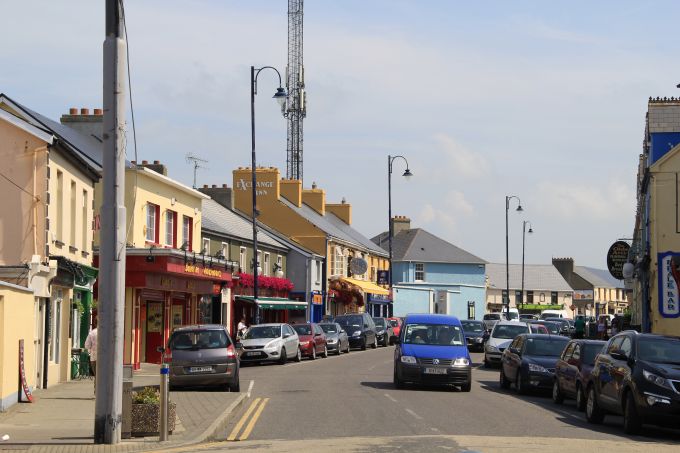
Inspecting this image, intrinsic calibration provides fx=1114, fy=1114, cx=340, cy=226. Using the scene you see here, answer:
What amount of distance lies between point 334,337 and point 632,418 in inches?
1258

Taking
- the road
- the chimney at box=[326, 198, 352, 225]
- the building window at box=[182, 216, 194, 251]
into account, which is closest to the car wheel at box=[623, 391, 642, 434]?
the road

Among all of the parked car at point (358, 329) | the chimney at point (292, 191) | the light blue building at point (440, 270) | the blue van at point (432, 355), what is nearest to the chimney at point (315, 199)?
the chimney at point (292, 191)

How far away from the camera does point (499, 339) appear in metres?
39.4

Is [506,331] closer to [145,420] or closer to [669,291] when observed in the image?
[669,291]

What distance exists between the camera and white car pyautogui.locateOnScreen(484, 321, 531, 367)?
128 ft

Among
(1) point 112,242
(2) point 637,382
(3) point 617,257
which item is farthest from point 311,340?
(1) point 112,242

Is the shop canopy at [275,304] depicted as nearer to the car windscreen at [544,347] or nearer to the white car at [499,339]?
the white car at [499,339]

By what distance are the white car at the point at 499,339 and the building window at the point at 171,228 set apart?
13.5 meters

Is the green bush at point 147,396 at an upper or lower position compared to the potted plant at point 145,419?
upper

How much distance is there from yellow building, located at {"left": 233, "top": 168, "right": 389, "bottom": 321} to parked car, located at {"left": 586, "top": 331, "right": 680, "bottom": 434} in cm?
5108

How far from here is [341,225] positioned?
286 ft

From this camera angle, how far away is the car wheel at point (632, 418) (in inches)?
713

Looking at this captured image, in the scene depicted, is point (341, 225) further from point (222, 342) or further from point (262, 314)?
point (222, 342)

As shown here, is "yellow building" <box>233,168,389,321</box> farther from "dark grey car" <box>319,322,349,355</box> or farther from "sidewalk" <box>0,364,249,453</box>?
"sidewalk" <box>0,364,249,453</box>
